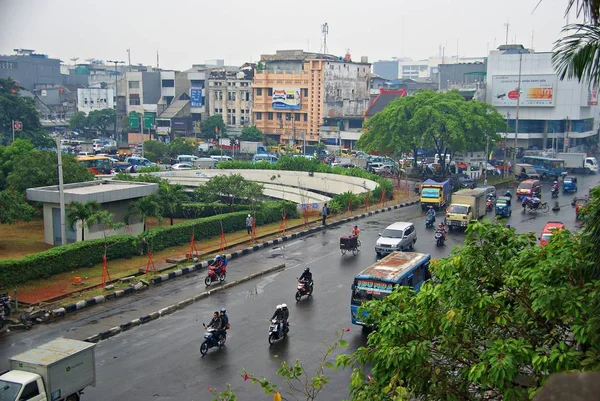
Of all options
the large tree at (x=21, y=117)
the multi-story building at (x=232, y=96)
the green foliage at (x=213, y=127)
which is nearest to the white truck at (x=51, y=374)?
the large tree at (x=21, y=117)

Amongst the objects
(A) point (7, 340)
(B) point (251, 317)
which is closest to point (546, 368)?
(B) point (251, 317)

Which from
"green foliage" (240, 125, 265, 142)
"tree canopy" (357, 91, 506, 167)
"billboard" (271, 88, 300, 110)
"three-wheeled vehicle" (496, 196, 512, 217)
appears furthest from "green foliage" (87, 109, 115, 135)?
"three-wheeled vehicle" (496, 196, 512, 217)

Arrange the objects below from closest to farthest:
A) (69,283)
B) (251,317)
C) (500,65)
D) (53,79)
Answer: (251,317) < (69,283) < (500,65) < (53,79)

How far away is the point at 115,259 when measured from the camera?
76.0ft

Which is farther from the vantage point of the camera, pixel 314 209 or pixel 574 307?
pixel 314 209

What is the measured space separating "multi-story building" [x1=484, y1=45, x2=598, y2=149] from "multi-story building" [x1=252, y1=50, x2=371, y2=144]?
1529 centimetres

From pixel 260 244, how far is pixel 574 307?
20.3 metres

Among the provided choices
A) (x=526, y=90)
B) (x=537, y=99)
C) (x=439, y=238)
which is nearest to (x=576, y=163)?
(x=537, y=99)

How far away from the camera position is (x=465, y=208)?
30266 mm

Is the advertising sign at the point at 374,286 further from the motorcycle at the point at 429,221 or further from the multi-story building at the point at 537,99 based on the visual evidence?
the multi-story building at the point at 537,99

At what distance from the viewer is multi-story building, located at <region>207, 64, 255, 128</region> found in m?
76.9

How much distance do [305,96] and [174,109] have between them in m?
20.3

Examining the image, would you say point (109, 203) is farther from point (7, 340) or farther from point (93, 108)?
point (93, 108)

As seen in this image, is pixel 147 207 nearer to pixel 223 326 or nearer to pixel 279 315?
pixel 223 326
